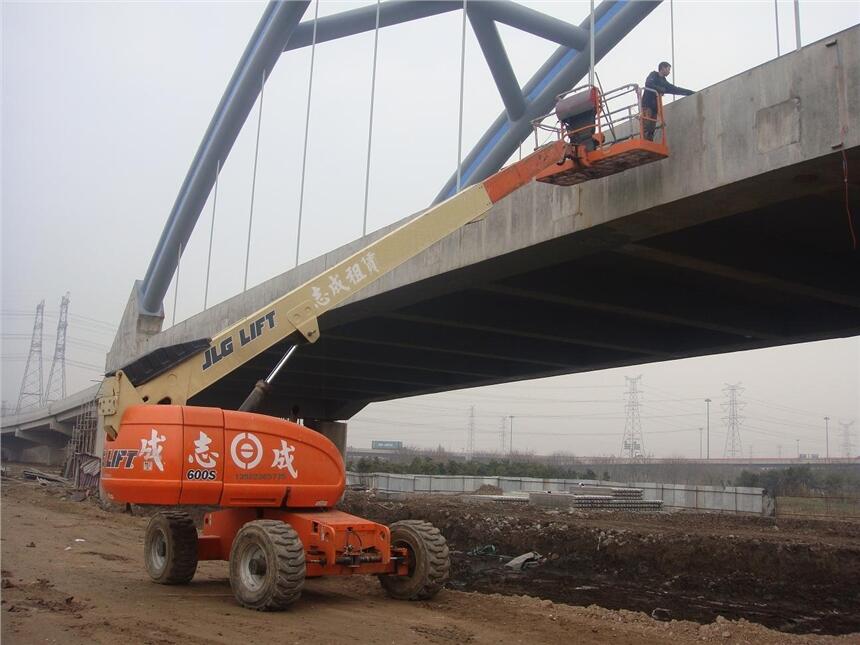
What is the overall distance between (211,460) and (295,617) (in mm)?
2179

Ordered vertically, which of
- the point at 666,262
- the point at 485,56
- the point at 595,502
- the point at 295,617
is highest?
the point at 485,56

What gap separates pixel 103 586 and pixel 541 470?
59647 millimetres

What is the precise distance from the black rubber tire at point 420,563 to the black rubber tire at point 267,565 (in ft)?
5.49

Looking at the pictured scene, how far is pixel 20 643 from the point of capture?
7.97 metres

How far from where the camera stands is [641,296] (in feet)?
56.0

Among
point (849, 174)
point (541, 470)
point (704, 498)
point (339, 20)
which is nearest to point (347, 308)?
point (849, 174)

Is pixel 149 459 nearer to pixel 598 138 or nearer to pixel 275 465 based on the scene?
pixel 275 465

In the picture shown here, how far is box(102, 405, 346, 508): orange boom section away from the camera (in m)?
9.91

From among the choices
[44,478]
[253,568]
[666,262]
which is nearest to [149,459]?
[253,568]

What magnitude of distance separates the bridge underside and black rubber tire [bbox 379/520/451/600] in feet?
16.1

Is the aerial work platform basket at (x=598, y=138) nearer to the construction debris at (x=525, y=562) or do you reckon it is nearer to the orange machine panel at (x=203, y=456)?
the orange machine panel at (x=203, y=456)

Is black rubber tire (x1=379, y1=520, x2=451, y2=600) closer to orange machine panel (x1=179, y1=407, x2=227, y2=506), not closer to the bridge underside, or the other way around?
orange machine panel (x1=179, y1=407, x2=227, y2=506)

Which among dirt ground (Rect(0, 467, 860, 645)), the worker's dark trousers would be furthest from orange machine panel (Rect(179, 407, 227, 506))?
the worker's dark trousers

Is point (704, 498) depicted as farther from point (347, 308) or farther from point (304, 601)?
point (304, 601)
